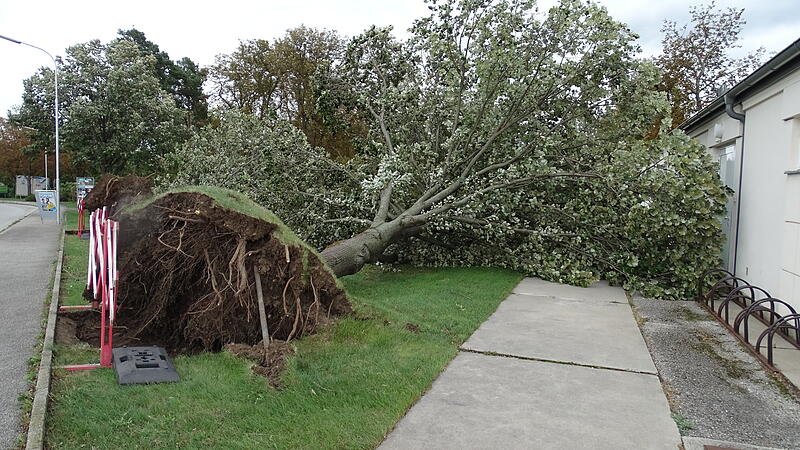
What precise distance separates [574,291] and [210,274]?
550cm

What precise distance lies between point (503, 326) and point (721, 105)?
218 inches

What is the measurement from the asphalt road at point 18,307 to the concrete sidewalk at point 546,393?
2.65 metres

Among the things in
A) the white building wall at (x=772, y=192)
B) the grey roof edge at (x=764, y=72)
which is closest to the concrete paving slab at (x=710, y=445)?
the white building wall at (x=772, y=192)

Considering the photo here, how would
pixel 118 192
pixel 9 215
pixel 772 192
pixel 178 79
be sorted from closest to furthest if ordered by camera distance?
pixel 772 192, pixel 118 192, pixel 9 215, pixel 178 79

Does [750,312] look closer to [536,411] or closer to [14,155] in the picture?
[536,411]

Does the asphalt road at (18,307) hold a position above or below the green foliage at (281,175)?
below

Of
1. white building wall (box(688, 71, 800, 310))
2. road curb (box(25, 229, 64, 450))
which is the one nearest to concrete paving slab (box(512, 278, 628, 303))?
white building wall (box(688, 71, 800, 310))

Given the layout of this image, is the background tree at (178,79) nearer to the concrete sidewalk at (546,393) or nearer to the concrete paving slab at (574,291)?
the concrete paving slab at (574,291)

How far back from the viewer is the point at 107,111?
2450 centimetres

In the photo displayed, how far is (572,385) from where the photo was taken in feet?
15.0

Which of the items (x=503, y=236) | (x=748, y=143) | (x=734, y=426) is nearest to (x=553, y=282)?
(x=503, y=236)

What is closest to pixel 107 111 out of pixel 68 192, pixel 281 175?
pixel 281 175

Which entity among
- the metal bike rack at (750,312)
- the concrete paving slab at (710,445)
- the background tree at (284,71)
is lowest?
the concrete paving slab at (710,445)

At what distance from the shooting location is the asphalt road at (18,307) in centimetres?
405
